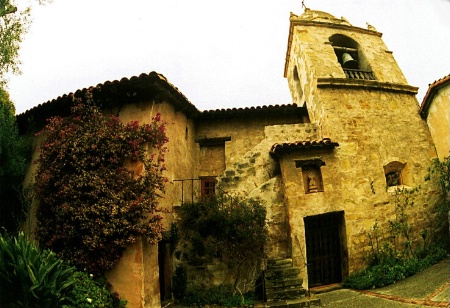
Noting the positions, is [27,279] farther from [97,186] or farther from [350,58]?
[350,58]

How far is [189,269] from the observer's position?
8.40m

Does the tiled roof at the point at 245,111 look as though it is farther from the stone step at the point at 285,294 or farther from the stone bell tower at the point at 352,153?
the stone step at the point at 285,294

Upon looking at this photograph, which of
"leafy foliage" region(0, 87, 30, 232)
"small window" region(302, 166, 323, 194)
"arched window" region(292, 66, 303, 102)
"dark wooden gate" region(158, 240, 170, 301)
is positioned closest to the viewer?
"leafy foliage" region(0, 87, 30, 232)

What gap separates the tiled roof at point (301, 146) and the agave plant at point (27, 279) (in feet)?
22.3

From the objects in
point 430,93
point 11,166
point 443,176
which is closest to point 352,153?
point 443,176

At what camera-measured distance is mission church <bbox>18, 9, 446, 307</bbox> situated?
26.8ft

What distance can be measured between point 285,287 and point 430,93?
28.3 feet

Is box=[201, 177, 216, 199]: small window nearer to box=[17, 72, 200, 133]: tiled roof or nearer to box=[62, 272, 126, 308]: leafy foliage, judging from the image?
box=[17, 72, 200, 133]: tiled roof

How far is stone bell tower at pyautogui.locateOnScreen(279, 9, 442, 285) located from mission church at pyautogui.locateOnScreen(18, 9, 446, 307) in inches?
1.5

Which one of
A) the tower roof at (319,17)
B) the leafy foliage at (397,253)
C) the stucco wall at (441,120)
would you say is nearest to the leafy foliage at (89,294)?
the leafy foliage at (397,253)

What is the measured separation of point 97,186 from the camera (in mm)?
6730

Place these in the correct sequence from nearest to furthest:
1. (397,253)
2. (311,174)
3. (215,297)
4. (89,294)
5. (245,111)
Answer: (89,294), (215,297), (397,253), (311,174), (245,111)

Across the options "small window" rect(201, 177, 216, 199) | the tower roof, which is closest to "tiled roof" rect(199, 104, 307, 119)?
"small window" rect(201, 177, 216, 199)

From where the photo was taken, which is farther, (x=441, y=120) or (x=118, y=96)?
(x=441, y=120)
